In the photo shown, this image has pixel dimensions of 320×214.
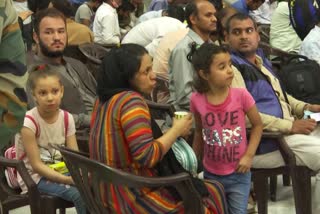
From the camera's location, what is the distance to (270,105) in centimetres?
304

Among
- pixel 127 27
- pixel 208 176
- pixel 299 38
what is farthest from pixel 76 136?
pixel 127 27

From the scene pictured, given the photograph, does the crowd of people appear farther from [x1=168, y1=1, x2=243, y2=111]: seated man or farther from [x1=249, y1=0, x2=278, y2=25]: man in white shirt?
[x1=249, y1=0, x2=278, y2=25]: man in white shirt

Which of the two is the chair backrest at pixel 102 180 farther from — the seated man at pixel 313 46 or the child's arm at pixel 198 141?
the seated man at pixel 313 46

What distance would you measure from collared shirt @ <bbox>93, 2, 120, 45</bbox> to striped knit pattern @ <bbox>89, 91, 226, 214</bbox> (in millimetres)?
3458

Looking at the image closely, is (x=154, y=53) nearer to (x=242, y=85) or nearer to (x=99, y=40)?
(x=242, y=85)

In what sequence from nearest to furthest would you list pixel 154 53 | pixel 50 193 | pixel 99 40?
1. pixel 50 193
2. pixel 154 53
3. pixel 99 40

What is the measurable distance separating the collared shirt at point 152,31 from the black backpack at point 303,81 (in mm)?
1052

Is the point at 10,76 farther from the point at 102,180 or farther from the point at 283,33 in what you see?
the point at 283,33

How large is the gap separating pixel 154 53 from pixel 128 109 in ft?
6.47

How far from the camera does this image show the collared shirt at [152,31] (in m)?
4.37

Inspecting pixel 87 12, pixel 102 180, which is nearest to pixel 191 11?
pixel 102 180

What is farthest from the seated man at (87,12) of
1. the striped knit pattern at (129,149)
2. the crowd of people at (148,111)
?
the striped knit pattern at (129,149)

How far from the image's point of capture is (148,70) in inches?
85.7

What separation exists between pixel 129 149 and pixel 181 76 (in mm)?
1187
